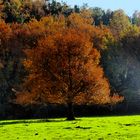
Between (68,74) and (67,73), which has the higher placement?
(67,73)

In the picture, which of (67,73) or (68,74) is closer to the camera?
(68,74)

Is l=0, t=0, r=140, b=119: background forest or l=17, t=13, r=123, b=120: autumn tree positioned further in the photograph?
l=0, t=0, r=140, b=119: background forest

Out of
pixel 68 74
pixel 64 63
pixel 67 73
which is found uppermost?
pixel 64 63

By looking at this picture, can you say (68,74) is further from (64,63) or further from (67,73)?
(64,63)

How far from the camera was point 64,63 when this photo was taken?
6625 cm

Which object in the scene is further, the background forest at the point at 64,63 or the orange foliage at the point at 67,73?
the background forest at the point at 64,63

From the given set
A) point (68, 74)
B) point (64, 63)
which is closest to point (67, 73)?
point (68, 74)

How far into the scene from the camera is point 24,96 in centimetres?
6881

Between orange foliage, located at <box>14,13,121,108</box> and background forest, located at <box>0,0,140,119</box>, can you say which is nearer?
orange foliage, located at <box>14,13,121,108</box>

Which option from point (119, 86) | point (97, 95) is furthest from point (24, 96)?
point (119, 86)

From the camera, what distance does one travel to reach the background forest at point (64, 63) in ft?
217

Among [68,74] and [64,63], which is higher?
[64,63]

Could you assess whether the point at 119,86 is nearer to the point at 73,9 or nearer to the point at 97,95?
the point at 97,95

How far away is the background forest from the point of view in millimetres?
66125
